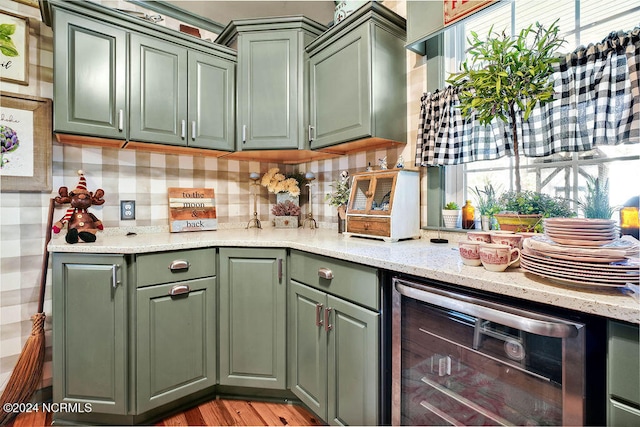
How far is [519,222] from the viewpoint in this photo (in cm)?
123

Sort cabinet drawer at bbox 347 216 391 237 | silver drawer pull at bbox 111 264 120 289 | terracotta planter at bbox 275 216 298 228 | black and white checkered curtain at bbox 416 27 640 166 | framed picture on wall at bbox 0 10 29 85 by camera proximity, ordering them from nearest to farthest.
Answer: black and white checkered curtain at bbox 416 27 640 166
silver drawer pull at bbox 111 264 120 289
cabinet drawer at bbox 347 216 391 237
framed picture on wall at bbox 0 10 29 85
terracotta planter at bbox 275 216 298 228

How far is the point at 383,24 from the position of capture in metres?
1.85

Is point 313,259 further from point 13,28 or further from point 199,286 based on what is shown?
point 13,28

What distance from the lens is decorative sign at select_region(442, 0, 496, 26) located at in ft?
4.86

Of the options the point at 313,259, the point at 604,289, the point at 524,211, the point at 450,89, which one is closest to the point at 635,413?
the point at 604,289

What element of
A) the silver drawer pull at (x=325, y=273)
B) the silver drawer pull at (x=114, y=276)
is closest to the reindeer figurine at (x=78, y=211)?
the silver drawer pull at (x=114, y=276)

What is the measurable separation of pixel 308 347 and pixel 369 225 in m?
0.75

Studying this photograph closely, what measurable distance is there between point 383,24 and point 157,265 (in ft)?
6.24

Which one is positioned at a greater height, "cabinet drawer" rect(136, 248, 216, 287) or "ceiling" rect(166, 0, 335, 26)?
"ceiling" rect(166, 0, 335, 26)

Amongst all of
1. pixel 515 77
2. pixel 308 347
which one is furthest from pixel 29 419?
pixel 515 77

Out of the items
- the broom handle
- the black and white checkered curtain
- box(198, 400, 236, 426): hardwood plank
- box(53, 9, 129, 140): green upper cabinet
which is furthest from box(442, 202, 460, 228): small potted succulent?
the broom handle

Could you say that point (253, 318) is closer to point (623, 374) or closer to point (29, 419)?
point (29, 419)

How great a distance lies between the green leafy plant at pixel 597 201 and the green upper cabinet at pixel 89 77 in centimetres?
241

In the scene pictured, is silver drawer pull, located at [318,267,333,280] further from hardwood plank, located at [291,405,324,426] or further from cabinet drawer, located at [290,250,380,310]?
hardwood plank, located at [291,405,324,426]
